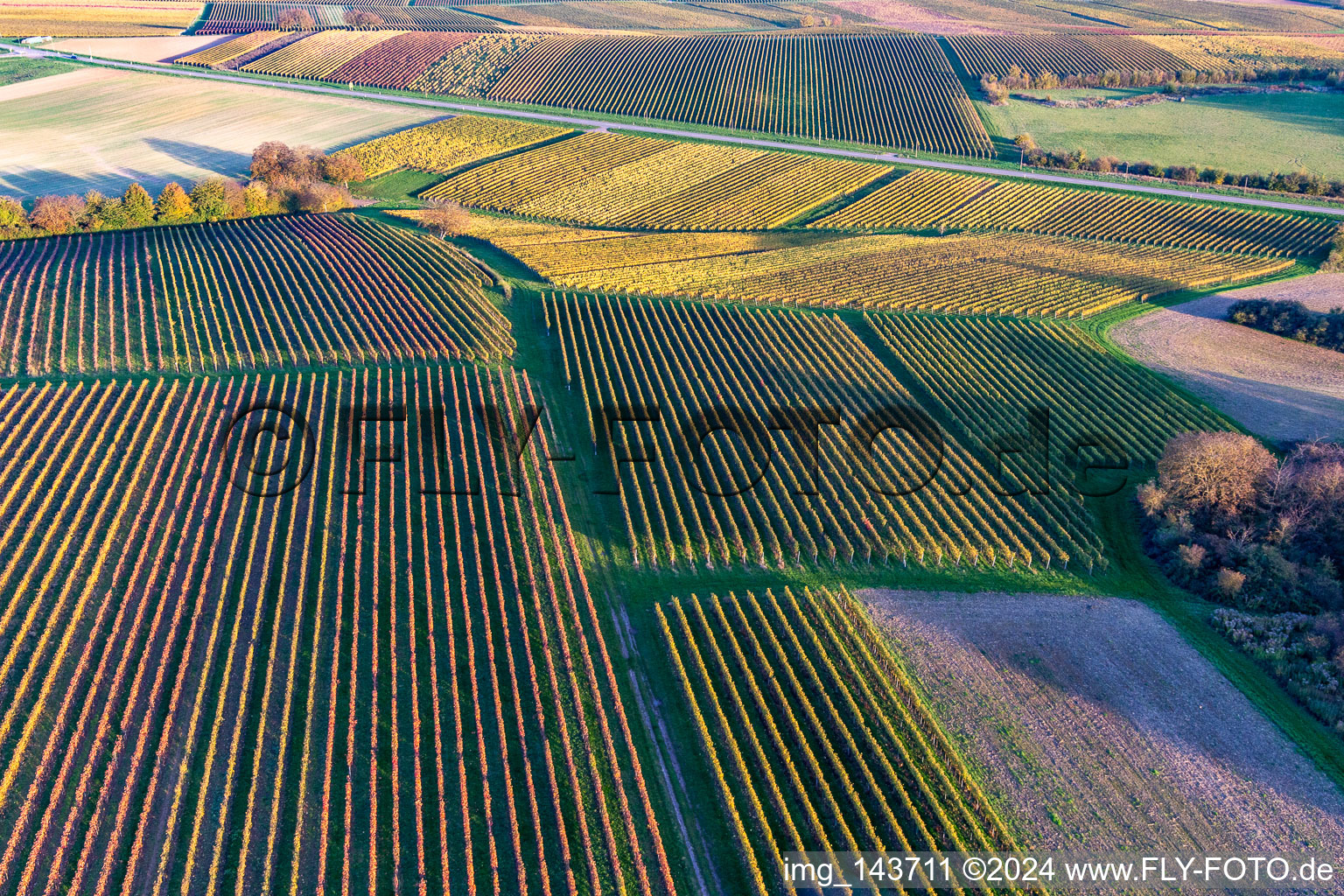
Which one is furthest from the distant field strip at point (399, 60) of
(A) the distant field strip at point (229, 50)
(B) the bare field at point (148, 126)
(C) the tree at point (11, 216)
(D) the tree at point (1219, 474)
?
(D) the tree at point (1219, 474)

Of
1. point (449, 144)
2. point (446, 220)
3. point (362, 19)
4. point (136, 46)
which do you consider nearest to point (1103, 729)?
point (446, 220)

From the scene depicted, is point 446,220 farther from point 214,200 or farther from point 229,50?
point 229,50

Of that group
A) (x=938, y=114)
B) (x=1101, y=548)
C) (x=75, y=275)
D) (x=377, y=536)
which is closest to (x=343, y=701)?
(x=377, y=536)

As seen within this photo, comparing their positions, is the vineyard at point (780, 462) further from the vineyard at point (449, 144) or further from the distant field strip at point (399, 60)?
the distant field strip at point (399, 60)

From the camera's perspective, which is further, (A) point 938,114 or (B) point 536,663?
(A) point 938,114

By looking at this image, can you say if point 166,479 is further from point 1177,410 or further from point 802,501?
point 1177,410

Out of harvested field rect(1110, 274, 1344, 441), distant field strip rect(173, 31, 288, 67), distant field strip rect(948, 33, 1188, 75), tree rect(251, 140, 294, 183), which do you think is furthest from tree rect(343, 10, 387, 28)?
harvested field rect(1110, 274, 1344, 441)
